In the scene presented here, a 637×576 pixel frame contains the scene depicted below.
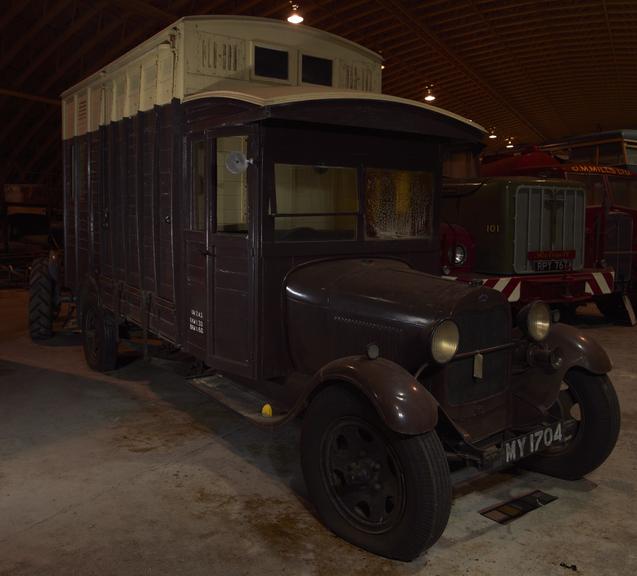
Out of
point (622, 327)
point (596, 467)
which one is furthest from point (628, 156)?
point (596, 467)

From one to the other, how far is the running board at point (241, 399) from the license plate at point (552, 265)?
190 inches

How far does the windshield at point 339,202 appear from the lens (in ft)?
13.0

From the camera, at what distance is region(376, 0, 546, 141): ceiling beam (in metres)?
13.2

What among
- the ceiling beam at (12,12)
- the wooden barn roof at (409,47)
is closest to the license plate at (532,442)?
the wooden barn roof at (409,47)

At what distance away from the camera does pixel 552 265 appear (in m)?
8.17

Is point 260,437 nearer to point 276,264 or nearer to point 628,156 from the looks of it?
point 276,264

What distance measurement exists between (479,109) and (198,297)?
790 inches

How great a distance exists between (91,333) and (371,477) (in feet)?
13.9

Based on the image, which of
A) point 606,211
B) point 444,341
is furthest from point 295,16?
point 444,341

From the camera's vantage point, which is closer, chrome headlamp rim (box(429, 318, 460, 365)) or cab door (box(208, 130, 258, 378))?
chrome headlamp rim (box(429, 318, 460, 365))

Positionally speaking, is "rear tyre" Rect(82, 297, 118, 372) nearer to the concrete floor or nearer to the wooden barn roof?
the concrete floor

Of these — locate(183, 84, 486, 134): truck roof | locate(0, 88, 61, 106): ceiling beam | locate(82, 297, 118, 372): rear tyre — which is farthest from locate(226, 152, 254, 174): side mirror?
locate(0, 88, 61, 106): ceiling beam

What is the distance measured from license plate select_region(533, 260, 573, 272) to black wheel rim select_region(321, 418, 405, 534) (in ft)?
17.9

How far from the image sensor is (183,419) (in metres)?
5.09
